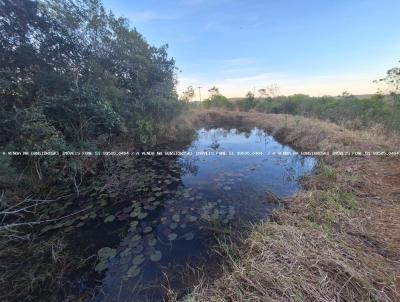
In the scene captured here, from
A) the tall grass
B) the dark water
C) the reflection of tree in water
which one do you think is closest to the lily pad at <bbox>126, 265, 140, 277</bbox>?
the dark water

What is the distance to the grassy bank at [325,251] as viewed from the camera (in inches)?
68.6

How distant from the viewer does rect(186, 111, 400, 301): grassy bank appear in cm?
174

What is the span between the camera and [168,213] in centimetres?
358

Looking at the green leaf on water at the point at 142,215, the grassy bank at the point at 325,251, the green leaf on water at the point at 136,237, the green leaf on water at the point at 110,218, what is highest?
the grassy bank at the point at 325,251

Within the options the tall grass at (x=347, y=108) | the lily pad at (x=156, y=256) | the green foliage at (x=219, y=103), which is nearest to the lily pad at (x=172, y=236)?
the lily pad at (x=156, y=256)

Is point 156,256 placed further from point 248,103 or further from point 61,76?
point 248,103

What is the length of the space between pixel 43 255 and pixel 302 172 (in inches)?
237

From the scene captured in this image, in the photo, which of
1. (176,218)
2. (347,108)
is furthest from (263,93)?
(176,218)

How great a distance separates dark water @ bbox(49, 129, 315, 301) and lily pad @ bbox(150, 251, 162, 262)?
0.05 feet

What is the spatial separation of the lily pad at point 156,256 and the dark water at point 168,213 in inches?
0.6

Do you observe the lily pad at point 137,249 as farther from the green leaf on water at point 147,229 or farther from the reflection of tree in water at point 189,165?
the reflection of tree in water at point 189,165

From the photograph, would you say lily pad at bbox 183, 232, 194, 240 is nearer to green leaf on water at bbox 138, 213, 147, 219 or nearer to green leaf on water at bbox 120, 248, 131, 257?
green leaf on water at bbox 120, 248, 131, 257

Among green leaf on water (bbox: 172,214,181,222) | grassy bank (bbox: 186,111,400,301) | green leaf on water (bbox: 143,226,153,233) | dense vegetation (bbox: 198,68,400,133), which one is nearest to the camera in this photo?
grassy bank (bbox: 186,111,400,301)

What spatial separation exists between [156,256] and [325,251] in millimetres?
2181
